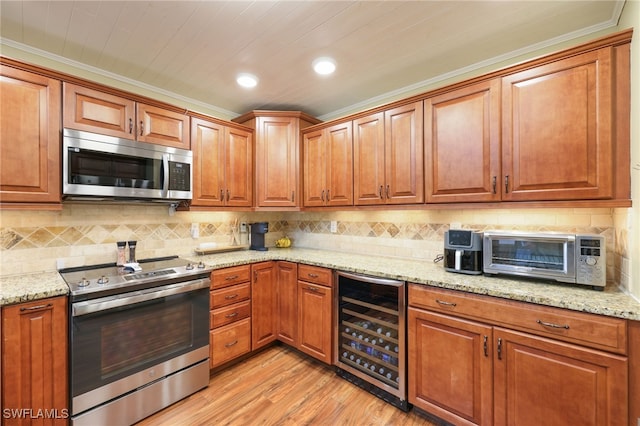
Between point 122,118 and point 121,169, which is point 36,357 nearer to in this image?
point 121,169

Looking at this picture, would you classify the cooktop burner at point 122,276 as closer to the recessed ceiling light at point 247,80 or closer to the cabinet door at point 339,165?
the cabinet door at point 339,165

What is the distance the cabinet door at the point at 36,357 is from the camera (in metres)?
1.45

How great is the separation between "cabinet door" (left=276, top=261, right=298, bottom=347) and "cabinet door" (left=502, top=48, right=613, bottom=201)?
6.05 feet

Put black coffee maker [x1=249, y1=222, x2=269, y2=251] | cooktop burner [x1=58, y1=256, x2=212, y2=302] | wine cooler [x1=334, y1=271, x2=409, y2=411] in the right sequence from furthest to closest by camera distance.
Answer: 1. black coffee maker [x1=249, y1=222, x2=269, y2=251]
2. wine cooler [x1=334, y1=271, x2=409, y2=411]
3. cooktop burner [x1=58, y1=256, x2=212, y2=302]

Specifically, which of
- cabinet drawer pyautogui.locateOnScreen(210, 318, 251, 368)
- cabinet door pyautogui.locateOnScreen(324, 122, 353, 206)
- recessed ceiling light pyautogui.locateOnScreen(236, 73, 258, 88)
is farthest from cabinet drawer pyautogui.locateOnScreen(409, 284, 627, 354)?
recessed ceiling light pyautogui.locateOnScreen(236, 73, 258, 88)

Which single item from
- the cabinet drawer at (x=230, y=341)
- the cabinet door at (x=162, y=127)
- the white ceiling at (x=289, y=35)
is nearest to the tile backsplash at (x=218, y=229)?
the cabinet door at (x=162, y=127)

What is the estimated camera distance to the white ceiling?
161 cm

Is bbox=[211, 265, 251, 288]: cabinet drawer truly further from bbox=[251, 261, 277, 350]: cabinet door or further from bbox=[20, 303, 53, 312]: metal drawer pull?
bbox=[20, 303, 53, 312]: metal drawer pull

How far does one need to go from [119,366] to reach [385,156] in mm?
2462

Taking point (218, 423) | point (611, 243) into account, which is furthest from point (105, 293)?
point (611, 243)

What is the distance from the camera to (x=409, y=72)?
235cm

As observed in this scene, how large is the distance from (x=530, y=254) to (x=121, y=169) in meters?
2.88

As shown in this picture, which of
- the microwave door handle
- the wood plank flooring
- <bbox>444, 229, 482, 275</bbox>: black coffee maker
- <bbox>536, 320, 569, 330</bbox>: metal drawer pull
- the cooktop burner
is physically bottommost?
the wood plank flooring

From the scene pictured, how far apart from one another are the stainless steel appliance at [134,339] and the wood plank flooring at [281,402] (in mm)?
152
